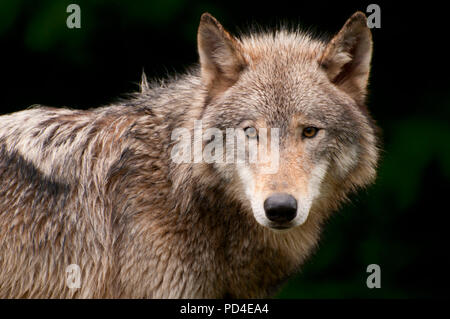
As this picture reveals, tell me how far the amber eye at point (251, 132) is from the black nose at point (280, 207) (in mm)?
482

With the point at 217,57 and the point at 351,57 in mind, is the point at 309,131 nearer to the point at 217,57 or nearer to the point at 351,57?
the point at 351,57

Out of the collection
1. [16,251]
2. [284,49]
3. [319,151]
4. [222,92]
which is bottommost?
[16,251]

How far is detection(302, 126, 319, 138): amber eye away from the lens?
404 centimetres

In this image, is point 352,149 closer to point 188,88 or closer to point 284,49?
point 284,49

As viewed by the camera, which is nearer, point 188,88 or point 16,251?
point 16,251

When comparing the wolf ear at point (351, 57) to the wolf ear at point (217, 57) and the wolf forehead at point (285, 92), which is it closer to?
the wolf forehead at point (285, 92)

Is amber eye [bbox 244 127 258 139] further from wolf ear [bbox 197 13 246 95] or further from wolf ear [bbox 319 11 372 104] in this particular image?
wolf ear [bbox 319 11 372 104]

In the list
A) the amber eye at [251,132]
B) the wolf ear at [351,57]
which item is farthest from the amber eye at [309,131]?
the wolf ear at [351,57]

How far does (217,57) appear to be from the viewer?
4.27 m

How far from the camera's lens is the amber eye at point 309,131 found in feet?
13.3

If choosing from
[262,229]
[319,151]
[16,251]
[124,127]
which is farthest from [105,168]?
[319,151]

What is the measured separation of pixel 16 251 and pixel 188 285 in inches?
47.1

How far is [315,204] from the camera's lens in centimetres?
438

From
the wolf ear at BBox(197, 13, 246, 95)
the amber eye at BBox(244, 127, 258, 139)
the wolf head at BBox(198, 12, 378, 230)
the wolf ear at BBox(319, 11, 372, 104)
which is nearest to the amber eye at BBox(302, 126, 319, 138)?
the wolf head at BBox(198, 12, 378, 230)
